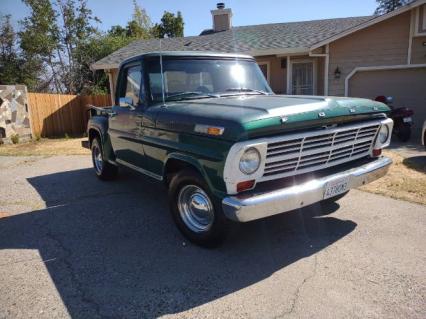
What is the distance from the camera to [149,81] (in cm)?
445

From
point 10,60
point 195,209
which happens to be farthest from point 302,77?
point 10,60

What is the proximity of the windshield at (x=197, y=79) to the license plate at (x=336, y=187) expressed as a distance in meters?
1.79

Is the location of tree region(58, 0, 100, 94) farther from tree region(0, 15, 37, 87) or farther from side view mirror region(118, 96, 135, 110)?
side view mirror region(118, 96, 135, 110)

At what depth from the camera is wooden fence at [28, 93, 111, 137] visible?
1423 cm

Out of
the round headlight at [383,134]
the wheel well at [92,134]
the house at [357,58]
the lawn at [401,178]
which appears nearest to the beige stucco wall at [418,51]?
the house at [357,58]

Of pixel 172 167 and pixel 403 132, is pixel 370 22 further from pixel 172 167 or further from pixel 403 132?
pixel 172 167

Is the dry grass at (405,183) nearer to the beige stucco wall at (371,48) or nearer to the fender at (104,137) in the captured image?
the fender at (104,137)

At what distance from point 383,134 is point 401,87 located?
8989 millimetres

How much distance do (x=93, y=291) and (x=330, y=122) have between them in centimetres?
275

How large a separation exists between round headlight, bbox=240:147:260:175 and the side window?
7.10 ft

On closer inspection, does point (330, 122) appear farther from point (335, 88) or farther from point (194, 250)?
point (335, 88)

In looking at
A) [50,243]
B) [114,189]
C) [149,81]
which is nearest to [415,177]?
[149,81]

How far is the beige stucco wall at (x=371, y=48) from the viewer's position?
11648mm

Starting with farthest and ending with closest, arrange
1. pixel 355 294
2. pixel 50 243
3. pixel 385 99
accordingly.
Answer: pixel 385 99 < pixel 50 243 < pixel 355 294
